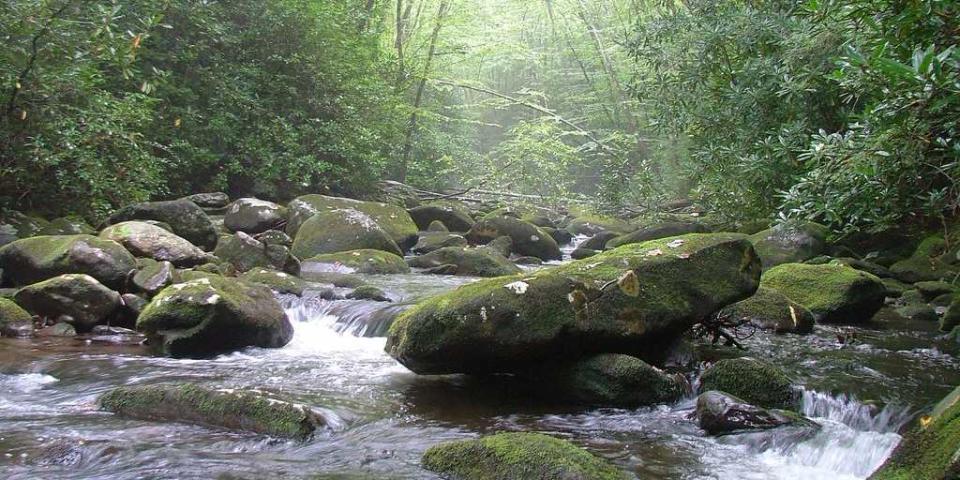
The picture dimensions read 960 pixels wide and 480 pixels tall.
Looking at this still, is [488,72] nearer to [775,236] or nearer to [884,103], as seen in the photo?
[775,236]

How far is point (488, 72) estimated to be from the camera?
139 ft

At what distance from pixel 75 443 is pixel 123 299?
4338 mm

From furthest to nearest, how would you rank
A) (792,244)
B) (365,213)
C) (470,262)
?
(365,213) → (470,262) → (792,244)

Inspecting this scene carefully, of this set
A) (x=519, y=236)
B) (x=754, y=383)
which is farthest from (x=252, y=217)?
(x=754, y=383)

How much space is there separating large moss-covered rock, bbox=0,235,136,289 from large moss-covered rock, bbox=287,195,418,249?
563cm

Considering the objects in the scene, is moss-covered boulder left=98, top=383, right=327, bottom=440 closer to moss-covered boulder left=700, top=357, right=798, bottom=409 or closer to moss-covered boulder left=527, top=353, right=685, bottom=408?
moss-covered boulder left=527, top=353, right=685, bottom=408

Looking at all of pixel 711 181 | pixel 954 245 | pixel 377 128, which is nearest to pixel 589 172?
pixel 377 128

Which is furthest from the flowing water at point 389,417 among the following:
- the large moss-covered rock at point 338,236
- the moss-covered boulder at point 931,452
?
the large moss-covered rock at point 338,236

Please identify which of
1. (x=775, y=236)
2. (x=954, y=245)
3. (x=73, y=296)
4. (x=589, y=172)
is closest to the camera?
(x=73, y=296)

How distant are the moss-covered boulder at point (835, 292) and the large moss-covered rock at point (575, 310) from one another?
8.60 feet

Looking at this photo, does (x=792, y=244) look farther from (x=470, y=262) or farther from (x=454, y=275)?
(x=454, y=275)

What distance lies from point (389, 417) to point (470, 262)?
25.5ft

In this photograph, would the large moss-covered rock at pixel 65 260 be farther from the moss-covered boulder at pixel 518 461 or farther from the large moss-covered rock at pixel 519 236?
the large moss-covered rock at pixel 519 236

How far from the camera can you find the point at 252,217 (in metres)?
15.1
